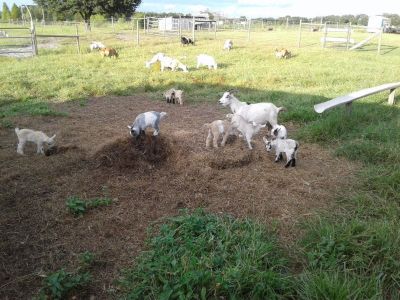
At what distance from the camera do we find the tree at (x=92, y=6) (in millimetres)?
44312

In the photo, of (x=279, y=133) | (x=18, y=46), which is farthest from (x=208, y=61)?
(x=18, y=46)

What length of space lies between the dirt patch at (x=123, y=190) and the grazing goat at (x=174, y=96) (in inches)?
97.1

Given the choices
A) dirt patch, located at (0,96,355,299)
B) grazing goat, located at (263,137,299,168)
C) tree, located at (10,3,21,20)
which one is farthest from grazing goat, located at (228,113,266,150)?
Answer: tree, located at (10,3,21,20)

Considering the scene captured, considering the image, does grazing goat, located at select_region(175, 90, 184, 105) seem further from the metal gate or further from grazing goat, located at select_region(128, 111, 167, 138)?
the metal gate

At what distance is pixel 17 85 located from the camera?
10438 millimetres

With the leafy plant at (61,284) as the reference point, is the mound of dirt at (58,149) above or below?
above

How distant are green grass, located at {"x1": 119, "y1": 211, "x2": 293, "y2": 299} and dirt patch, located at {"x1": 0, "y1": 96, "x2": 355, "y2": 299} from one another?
0.92 feet

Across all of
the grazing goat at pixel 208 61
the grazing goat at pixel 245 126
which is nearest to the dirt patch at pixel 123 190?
the grazing goat at pixel 245 126

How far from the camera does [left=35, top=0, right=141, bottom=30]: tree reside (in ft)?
145

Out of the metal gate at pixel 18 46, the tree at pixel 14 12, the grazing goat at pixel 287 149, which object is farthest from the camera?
the tree at pixel 14 12

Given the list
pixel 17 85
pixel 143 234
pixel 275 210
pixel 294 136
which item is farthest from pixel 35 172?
pixel 17 85

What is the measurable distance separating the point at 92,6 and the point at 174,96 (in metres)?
41.1

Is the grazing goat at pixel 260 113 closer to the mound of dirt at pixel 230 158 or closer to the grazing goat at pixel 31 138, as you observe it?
the mound of dirt at pixel 230 158

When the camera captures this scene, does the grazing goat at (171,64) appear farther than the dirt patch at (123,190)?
Yes
